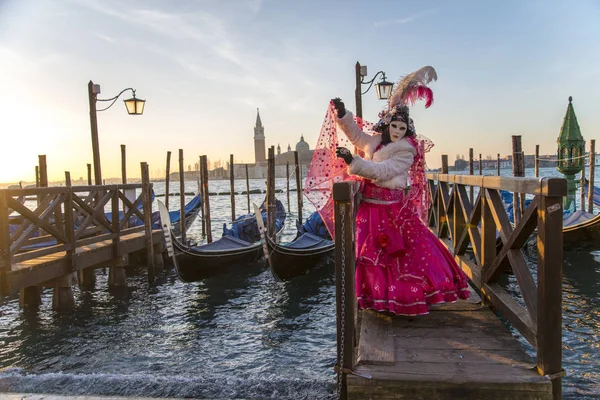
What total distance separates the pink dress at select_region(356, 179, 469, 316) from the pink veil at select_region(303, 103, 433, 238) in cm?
15

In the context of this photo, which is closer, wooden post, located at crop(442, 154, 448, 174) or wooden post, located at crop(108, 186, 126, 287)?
wooden post, located at crop(108, 186, 126, 287)

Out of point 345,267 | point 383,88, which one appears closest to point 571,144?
point 383,88

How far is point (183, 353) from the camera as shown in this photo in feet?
14.6

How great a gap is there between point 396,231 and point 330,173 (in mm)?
552

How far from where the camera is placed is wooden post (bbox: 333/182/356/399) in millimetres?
2004

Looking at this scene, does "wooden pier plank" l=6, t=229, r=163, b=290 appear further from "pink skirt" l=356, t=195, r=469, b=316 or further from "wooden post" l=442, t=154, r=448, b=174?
"wooden post" l=442, t=154, r=448, b=174

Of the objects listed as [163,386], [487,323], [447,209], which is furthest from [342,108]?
[163,386]

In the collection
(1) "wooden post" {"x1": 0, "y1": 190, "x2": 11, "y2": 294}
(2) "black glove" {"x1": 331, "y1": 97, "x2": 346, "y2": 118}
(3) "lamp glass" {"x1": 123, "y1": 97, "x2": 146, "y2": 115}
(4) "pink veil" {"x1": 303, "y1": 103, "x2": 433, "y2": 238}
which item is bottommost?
(1) "wooden post" {"x1": 0, "y1": 190, "x2": 11, "y2": 294}

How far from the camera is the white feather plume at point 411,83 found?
304 cm

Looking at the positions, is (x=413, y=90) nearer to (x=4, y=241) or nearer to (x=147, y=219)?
(x=4, y=241)

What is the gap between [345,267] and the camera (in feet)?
6.75

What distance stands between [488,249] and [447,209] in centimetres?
114

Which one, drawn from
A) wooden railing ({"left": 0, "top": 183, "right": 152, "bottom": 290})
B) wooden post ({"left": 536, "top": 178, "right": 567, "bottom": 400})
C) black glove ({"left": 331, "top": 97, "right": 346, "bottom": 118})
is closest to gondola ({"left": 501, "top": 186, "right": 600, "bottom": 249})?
black glove ({"left": 331, "top": 97, "right": 346, "bottom": 118})

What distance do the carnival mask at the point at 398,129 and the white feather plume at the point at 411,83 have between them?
0.20m
